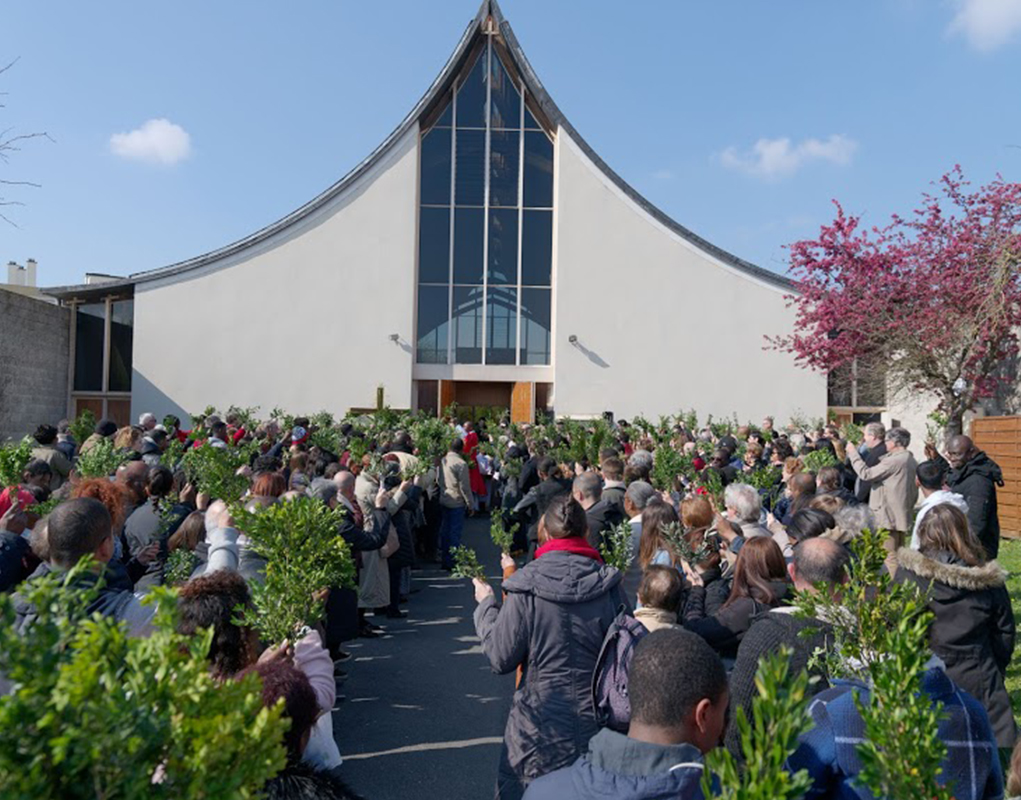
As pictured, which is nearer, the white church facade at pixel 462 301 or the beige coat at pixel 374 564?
the beige coat at pixel 374 564

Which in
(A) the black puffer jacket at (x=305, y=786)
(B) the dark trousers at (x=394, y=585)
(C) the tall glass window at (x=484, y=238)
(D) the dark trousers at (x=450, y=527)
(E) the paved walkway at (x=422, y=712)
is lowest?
(E) the paved walkway at (x=422, y=712)

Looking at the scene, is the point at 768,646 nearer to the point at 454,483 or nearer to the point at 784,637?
the point at 784,637

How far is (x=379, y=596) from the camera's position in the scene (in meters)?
8.06

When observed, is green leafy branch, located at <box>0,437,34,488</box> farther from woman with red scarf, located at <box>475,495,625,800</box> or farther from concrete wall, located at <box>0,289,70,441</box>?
concrete wall, located at <box>0,289,70,441</box>

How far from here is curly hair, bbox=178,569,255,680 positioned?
2729 mm

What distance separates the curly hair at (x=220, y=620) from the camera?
2729 mm

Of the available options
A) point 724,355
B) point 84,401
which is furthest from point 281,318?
point 724,355

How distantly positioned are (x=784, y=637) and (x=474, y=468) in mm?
12043

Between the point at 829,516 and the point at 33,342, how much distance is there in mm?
23036

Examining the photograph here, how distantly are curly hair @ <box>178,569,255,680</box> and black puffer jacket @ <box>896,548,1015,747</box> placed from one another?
3.20 metres

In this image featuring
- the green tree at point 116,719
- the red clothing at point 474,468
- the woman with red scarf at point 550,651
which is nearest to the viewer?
the green tree at point 116,719

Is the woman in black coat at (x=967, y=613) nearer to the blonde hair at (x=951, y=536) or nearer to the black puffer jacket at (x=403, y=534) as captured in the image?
the blonde hair at (x=951, y=536)

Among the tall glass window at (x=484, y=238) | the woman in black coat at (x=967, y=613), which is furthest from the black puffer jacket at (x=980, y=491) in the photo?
the tall glass window at (x=484, y=238)

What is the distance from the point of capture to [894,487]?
28.2 ft
